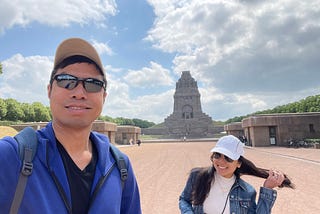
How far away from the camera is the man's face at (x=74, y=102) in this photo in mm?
1580

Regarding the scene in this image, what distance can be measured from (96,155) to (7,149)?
1.80 ft

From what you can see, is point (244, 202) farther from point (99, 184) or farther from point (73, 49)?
point (73, 49)

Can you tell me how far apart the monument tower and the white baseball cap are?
6165cm

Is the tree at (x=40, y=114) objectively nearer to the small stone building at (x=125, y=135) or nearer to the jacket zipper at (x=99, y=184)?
the small stone building at (x=125, y=135)

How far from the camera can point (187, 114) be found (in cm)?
8181

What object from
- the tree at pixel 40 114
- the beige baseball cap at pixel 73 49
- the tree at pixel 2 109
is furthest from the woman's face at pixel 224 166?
the tree at pixel 40 114

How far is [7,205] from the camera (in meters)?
1.22

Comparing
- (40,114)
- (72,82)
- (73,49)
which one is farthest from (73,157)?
(40,114)

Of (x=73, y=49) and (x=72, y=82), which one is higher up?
(x=73, y=49)

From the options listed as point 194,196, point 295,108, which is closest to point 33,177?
point 194,196

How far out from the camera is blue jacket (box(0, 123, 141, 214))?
1.25 metres

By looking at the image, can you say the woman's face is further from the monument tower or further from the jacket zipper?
the monument tower

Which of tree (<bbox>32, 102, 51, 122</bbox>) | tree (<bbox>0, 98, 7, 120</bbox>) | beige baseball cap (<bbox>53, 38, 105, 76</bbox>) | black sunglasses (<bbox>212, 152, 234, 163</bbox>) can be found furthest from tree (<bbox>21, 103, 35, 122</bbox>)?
beige baseball cap (<bbox>53, 38, 105, 76</bbox>)

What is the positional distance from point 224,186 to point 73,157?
1.69 meters
